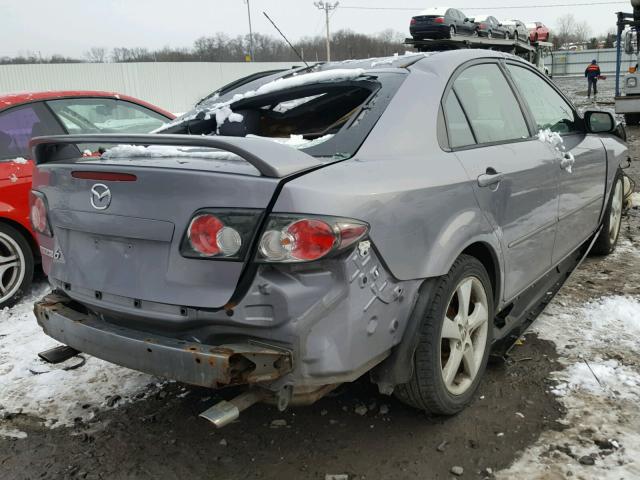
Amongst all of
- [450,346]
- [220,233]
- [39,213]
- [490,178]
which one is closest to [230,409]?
[220,233]

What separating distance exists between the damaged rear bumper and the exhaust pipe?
11cm

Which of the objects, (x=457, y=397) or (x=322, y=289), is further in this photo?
(x=457, y=397)

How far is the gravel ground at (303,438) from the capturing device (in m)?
2.40

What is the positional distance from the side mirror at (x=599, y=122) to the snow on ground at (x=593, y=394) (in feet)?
4.07

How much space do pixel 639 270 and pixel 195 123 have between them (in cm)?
376

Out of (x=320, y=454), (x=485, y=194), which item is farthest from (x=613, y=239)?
(x=320, y=454)

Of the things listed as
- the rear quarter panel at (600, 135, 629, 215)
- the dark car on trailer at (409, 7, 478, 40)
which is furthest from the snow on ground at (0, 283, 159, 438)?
the dark car on trailer at (409, 7, 478, 40)

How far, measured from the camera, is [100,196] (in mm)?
2273

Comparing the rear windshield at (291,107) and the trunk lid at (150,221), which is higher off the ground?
the rear windshield at (291,107)

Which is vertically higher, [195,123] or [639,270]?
[195,123]

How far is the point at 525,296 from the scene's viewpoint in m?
3.60

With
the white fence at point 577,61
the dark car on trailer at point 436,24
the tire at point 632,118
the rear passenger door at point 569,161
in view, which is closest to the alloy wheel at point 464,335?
the rear passenger door at point 569,161

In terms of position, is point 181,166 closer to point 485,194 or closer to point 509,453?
point 485,194

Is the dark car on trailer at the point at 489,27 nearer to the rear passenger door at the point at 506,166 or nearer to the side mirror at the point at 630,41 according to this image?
the side mirror at the point at 630,41
